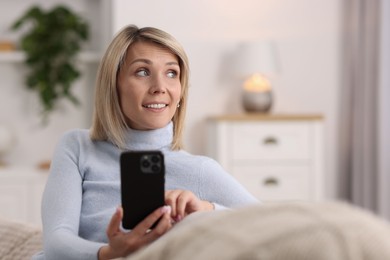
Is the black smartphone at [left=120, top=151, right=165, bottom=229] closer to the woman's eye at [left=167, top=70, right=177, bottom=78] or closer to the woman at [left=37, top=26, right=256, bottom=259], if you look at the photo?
the woman at [left=37, top=26, right=256, bottom=259]

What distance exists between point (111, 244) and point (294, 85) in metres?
3.78

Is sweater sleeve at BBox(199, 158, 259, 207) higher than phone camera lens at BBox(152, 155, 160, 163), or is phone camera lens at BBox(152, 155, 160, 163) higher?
phone camera lens at BBox(152, 155, 160, 163)

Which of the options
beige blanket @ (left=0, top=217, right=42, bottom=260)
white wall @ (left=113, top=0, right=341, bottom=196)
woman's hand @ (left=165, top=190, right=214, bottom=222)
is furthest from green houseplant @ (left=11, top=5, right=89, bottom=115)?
woman's hand @ (left=165, top=190, right=214, bottom=222)

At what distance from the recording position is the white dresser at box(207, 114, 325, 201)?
421cm

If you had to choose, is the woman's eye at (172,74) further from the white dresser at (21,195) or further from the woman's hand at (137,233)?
the white dresser at (21,195)

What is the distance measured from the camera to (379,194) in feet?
14.1

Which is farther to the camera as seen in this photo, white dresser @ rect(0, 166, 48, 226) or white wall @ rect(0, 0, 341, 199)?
white wall @ rect(0, 0, 341, 199)

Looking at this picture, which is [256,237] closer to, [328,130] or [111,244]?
[111,244]

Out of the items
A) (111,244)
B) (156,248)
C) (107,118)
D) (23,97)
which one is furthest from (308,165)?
(156,248)

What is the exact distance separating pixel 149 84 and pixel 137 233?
16.8 inches

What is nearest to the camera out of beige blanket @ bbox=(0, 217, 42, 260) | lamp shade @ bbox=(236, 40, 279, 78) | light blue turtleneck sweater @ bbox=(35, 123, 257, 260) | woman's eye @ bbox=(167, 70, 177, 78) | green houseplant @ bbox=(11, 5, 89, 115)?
light blue turtleneck sweater @ bbox=(35, 123, 257, 260)

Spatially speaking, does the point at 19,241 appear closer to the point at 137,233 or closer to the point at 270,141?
the point at 137,233

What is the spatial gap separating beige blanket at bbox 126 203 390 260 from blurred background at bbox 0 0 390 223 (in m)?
3.89

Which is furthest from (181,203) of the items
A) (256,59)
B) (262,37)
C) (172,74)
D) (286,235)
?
(262,37)
